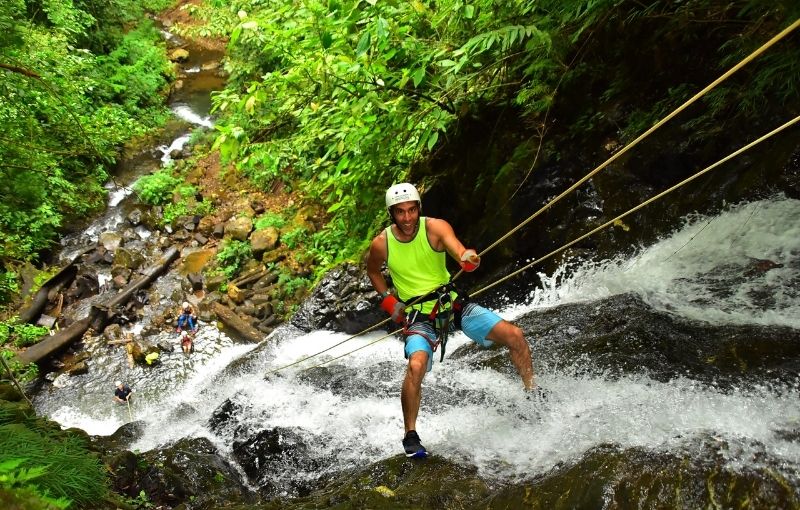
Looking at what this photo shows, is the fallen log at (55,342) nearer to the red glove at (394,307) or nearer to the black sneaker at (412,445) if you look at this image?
the red glove at (394,307)

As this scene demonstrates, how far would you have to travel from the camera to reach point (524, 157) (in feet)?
19.7

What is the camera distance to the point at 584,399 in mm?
3996

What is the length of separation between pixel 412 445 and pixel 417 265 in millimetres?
1435

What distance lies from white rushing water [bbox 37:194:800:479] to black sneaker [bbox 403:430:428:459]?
0.23m

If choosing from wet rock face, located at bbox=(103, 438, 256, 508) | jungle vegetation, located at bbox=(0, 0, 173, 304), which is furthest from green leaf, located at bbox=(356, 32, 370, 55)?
wet rock face, located at bbox=(103, 438, 256, 508)

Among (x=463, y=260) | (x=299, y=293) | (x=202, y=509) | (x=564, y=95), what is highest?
(x=564, y=95)

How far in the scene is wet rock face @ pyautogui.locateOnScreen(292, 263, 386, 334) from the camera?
7555 millimetres

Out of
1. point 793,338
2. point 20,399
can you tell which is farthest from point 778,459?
point 20,399

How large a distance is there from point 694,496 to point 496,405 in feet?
6.18

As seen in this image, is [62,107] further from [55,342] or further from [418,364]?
[418,364]

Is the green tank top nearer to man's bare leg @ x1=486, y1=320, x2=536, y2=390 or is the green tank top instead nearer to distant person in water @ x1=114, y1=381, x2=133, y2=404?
man's bare leg @ x1=486, y1=320, x2=536, y2=390

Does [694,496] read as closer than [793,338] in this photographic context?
Yes

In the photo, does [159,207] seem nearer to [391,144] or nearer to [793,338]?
[391,144]

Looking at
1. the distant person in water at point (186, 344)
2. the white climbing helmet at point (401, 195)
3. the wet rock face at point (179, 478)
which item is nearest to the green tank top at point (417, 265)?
the white climbing helmet at point (401, 195)
